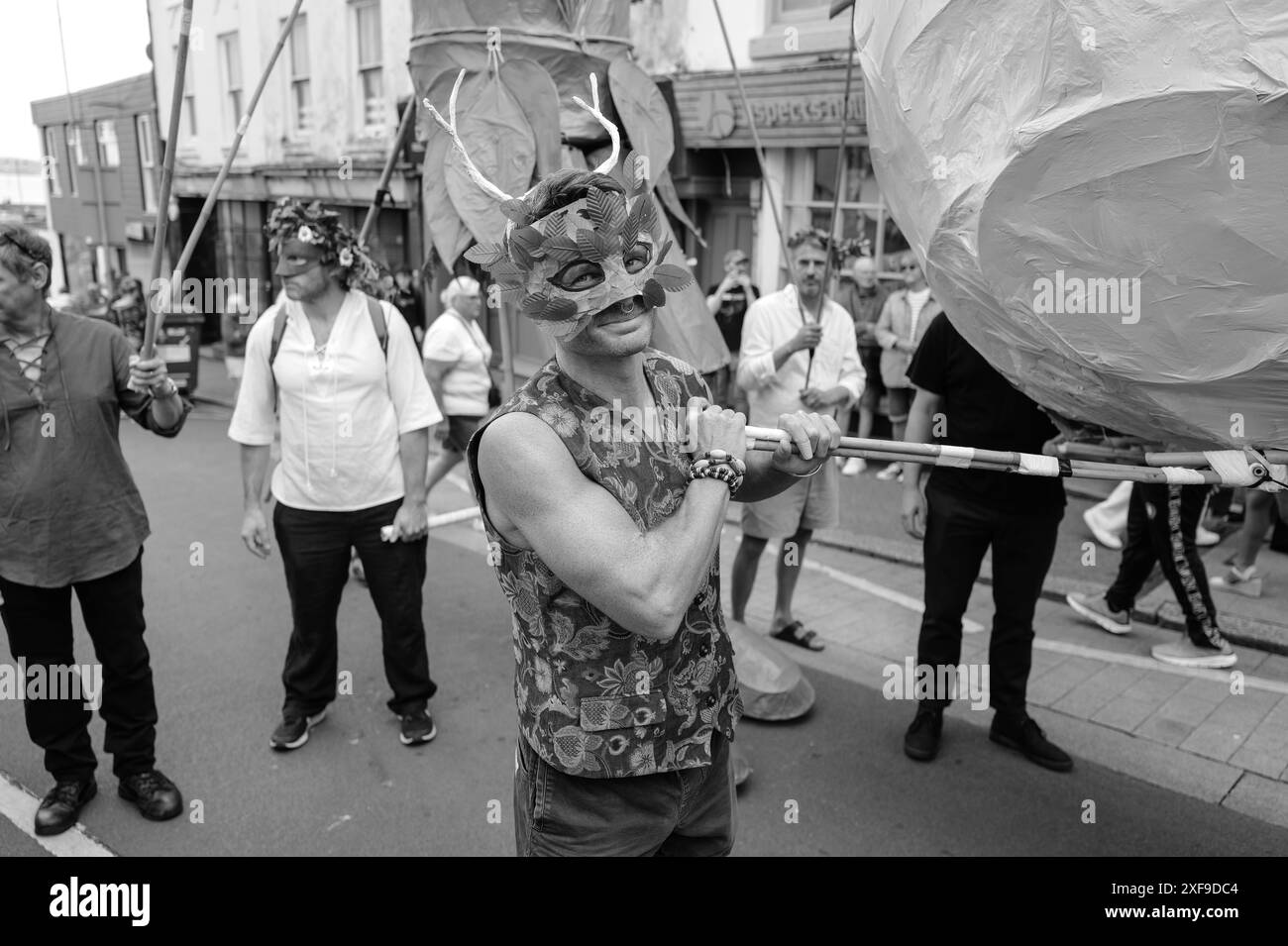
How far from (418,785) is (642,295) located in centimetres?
241

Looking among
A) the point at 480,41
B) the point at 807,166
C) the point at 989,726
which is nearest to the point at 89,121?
the point at 807,166

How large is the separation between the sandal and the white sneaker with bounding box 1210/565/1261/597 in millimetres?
2438

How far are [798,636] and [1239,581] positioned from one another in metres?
2.66

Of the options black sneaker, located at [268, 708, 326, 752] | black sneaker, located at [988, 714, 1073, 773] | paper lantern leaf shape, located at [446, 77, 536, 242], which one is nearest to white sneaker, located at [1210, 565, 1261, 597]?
black sneaker, located at [988, 714, 1073, 773]

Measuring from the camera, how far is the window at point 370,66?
46.4ft

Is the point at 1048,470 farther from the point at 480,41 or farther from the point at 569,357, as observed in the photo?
the point at 480,41

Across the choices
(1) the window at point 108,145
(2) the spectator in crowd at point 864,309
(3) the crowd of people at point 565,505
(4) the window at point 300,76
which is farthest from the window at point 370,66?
(1) the window at point 108,145

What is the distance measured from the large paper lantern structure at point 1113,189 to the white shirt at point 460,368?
14.3ft

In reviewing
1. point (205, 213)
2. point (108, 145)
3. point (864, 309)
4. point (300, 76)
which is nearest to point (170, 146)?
point (205, 213)

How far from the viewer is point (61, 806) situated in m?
3.26

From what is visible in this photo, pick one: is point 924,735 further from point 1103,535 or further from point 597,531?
point 1103,535

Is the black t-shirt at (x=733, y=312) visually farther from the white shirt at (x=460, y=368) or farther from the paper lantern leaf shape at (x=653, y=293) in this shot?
the paper lantern leaf shape at (x=653, y=293)

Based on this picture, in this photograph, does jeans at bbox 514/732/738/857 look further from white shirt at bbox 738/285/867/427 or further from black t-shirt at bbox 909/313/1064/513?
white shirt at bbox 738/285/867/427

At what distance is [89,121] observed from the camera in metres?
21.9
